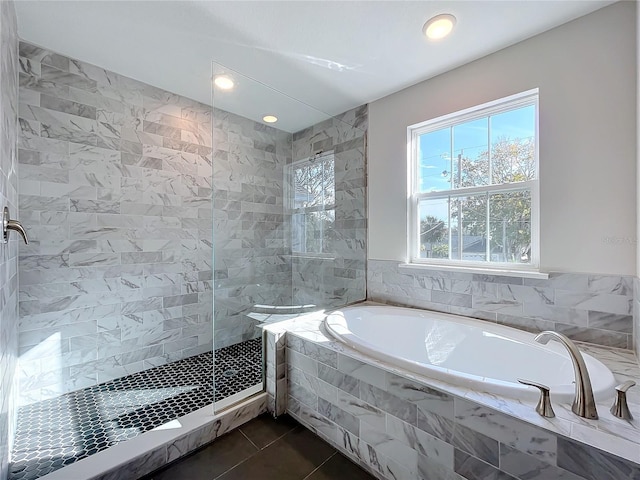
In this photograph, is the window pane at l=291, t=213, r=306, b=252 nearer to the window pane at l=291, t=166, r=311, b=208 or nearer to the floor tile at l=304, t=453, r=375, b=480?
the window pane at l=291, t=166, r=311, b=208

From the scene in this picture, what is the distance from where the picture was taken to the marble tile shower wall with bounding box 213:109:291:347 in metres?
2.38

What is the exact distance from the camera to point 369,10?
1.69 metres

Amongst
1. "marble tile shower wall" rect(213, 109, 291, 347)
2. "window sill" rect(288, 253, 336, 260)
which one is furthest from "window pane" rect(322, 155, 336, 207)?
"window sill" rect(288, 253, 336, 260)

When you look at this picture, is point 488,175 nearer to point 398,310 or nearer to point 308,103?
point 398,310

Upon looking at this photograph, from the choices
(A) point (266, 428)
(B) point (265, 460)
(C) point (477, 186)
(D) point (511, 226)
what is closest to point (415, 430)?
(B) point (265, 460)

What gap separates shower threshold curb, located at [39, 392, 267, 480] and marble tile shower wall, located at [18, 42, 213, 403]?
1076 mm

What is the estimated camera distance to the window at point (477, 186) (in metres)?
2.05

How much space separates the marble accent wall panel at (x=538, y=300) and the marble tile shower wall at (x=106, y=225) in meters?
2.12

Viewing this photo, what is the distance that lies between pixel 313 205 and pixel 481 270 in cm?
169

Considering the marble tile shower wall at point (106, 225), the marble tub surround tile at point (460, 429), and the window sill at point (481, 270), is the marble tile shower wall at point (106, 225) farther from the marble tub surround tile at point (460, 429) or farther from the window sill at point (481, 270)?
the window sill at point (481, 270)

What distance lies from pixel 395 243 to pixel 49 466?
8.76 ft

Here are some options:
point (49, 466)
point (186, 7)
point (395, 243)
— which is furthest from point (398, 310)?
point (186, 7)

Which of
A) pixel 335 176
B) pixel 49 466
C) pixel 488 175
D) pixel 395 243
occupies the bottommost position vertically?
pixel 49 466

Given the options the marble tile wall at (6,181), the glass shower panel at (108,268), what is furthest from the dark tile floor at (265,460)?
the marble tile wall at (6,181)
